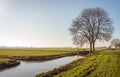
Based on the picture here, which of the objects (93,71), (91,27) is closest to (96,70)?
(93,71)

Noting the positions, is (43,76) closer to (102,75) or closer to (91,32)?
(102,75)

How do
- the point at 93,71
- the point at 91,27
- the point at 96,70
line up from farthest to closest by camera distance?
1. the point at 91,27
2. the point at 96,70
3. the point at 93,71

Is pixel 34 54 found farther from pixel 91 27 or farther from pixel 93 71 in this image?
pixel 93 71

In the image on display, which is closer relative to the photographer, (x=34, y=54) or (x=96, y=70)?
(x=96, y=70)

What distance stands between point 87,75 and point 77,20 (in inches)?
1458

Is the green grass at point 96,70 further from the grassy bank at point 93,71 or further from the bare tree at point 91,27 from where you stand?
the bare tree at point 91,27

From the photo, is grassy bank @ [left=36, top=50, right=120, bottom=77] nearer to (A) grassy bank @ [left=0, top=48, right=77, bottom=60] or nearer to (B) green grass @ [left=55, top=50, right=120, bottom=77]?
(B) green grass @ [left=55, top=50, right=120, bottom=77]

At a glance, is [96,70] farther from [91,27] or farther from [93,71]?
[91,27]

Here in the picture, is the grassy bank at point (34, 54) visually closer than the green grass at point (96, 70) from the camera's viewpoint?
No

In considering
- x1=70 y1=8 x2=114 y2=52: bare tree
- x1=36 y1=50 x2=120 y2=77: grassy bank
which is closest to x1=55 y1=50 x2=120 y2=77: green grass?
x1=36 y1=50 x2=120 y2=77: grassy bank

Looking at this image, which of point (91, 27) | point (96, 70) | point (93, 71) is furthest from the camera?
point (91, 27)

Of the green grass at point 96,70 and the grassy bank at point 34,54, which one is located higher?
the green grass at point 96,70

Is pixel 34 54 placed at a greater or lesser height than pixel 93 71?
lesser

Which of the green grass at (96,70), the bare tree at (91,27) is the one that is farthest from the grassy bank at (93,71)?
the bare tree at (91,27)
